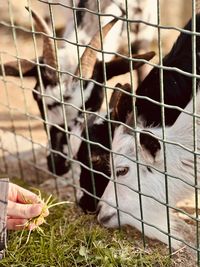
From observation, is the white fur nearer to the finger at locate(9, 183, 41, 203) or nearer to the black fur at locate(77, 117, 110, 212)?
the black fur at locate(77, 117, 110, 212)

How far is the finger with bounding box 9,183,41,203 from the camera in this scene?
2814 millimetres

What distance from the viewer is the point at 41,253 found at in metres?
2.81

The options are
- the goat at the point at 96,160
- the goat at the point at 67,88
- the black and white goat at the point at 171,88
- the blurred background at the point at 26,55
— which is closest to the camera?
the black and white goat at the point at 171,88

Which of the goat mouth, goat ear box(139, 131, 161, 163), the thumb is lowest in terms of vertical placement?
the goat mouth

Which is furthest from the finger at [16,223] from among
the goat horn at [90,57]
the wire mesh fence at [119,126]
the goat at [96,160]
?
the goat horn at [90,57]

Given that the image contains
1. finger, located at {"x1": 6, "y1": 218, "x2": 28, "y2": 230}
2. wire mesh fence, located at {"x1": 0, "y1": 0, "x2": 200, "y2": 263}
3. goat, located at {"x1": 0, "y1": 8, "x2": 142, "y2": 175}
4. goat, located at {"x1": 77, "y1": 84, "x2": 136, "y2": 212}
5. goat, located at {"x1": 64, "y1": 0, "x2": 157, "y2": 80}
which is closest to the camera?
wire mesh fence, located at {"x1": 0, "y1": 0, "x2": 200, "y2": 263}

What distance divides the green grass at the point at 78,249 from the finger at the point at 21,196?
0.66 feet

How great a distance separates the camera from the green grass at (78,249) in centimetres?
273

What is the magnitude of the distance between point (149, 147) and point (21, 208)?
63 cm

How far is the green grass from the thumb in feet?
0.70

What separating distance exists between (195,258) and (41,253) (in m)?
0.68

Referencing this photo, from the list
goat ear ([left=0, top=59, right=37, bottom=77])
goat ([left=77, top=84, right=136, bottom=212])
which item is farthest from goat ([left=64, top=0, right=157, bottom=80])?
goat ([left=77, top=84, right=136, bottom=212])

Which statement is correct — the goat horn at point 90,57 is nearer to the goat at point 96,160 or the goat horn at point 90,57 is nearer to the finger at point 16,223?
the goat at point 96,160

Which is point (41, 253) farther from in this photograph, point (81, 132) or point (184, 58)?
point (184, 58)
